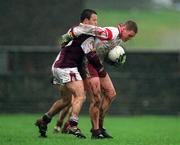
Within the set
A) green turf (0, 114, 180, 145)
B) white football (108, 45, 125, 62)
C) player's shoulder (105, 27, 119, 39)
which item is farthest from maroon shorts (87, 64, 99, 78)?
green turf (0, 114, 180, 145)

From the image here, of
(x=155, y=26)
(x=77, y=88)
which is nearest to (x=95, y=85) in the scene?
(x=77, y=88)

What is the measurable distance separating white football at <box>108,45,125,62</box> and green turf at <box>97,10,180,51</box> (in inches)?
880

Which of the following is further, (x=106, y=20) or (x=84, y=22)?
(x=106, y=20)

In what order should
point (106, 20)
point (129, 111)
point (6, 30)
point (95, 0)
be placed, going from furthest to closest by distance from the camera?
point (95, 0)
point (106, 20)
point (6, 30)
point (129, 111)

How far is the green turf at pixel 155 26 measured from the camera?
38.5 metres

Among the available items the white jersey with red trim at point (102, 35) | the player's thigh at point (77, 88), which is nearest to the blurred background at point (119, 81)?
the white jersey with red trim at point (102, 35)

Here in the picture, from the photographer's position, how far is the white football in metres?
15.2

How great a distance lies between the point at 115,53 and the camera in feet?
49.9

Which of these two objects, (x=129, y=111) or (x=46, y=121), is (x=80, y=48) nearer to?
(x=46, y=121)

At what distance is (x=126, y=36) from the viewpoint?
15.1m

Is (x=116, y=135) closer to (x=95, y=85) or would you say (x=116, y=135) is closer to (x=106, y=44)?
(x=95, y=85)

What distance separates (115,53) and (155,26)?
25.1 meters

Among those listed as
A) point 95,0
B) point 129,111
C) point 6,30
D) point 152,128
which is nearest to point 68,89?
point 152,128

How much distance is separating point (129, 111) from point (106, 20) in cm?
958
